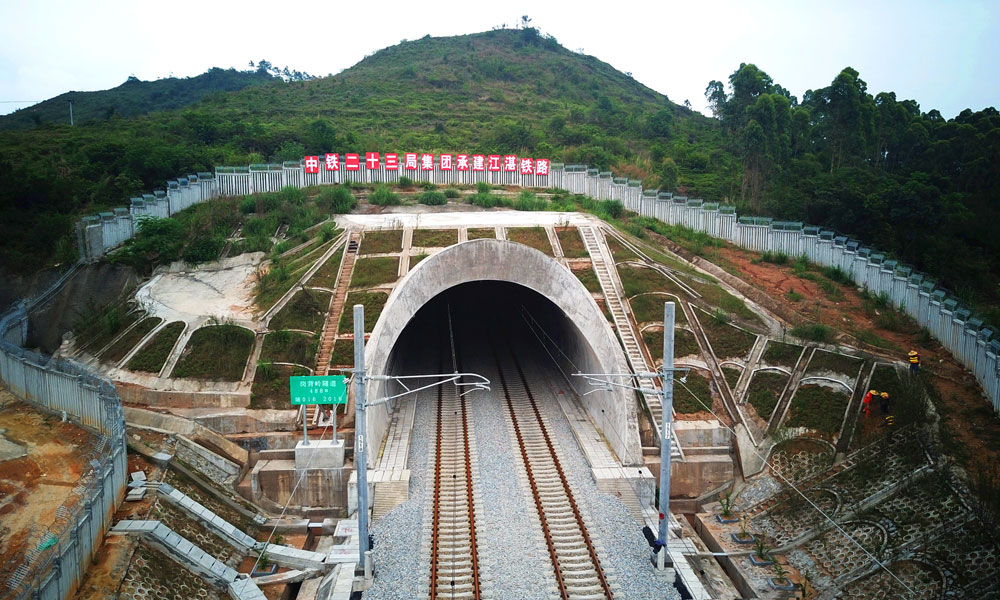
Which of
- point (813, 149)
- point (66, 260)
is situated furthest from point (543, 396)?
point (813, 149)

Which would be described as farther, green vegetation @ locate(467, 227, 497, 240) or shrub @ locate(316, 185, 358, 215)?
shrub @ locate(316, 185, 358, 215)

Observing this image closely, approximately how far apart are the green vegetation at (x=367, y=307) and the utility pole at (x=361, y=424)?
27.4 ft

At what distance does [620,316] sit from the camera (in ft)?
81.4

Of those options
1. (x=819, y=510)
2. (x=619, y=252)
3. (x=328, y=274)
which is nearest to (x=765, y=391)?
(x=819, y=510)

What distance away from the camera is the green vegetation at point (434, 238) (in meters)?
26.9

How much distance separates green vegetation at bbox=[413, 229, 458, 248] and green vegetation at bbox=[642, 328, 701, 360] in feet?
27.4

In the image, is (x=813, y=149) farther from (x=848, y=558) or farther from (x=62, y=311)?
(x=62, y=311)

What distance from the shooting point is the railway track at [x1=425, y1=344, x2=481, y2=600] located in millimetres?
15227

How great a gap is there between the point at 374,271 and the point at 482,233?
458 cm

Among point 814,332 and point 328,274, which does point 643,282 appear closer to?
point 814,332

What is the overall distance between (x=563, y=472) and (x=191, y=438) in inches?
438

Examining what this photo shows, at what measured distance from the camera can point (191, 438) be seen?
2050 centimetres

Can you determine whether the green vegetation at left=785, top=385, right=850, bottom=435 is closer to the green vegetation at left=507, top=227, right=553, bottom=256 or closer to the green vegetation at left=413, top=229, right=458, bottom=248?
the green vegetation at left=507, top=227, right=553, bottom=256

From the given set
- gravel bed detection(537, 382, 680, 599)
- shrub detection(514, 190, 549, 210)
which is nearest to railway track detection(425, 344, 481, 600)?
gravel bed detection(537, 382, 680, 599)
